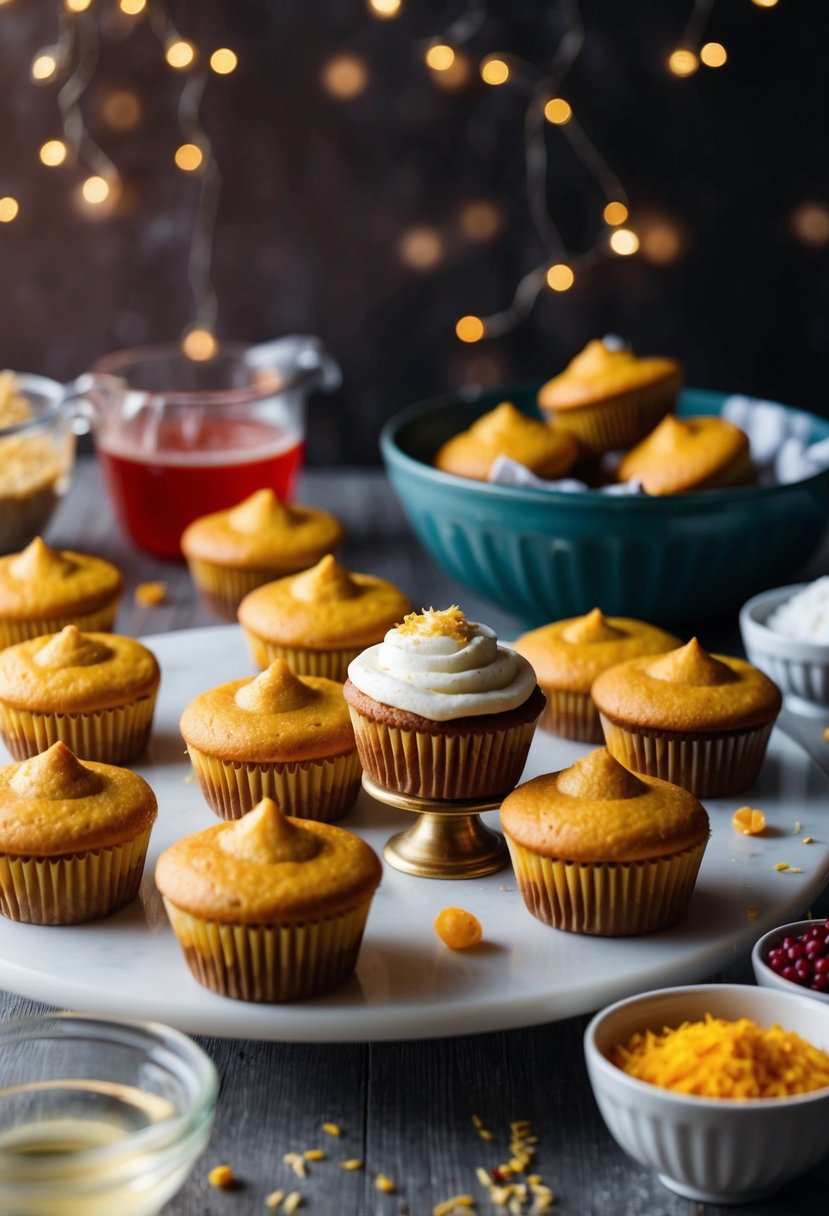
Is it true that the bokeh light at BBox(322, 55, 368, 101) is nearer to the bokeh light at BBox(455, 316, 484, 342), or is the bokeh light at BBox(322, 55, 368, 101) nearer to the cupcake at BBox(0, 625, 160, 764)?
the bokeh light at BBox(455, 316, 484, 342)

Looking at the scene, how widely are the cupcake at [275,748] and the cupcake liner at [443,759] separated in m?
0.11

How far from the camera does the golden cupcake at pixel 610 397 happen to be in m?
2.58

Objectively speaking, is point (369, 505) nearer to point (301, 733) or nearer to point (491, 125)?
point (491, 125)

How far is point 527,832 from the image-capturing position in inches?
60.9

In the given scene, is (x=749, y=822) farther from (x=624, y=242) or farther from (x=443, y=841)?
(x=624, y=242)

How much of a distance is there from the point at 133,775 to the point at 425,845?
1.08 feet

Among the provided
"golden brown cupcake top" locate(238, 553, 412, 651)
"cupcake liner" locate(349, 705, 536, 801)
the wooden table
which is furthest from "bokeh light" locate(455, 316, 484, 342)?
the wooden table

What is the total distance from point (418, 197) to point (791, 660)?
1507 millimetres

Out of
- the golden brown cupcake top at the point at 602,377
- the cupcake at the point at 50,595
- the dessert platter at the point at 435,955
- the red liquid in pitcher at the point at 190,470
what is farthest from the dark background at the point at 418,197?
the dessert platter at the point at 435,955

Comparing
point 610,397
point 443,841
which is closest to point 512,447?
point 610,397

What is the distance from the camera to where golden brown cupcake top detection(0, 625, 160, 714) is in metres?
1.89

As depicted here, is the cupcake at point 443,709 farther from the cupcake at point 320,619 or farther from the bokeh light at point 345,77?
the bokeh light at point 345,77

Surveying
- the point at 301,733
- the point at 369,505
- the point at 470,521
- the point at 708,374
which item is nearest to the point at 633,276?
the point at 708,374

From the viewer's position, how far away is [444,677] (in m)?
1.59
